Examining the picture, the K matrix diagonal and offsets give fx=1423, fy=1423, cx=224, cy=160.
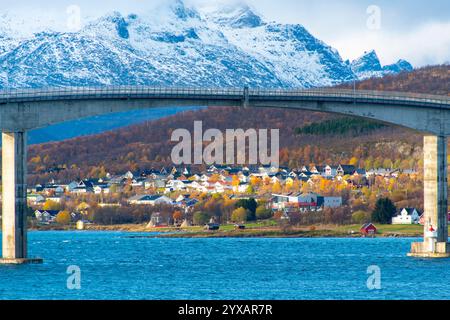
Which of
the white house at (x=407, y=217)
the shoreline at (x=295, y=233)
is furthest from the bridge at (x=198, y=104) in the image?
the white house at (x=407, y=217)

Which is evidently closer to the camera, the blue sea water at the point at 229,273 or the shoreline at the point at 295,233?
the blue sea water at the point at 229,273

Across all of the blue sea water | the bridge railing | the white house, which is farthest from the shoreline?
the bridge railing

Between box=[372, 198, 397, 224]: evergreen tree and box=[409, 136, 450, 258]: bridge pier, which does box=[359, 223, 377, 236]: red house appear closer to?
box=[372, 198, 397, 224]: evergreen tree

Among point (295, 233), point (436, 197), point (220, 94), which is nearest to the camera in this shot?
point (220, 94)

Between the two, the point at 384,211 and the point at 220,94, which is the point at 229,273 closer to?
the point at 220,94

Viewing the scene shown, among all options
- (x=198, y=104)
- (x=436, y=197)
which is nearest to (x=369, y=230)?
(x=436, y=197)

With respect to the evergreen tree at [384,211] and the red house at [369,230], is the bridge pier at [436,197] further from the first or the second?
the evergreen tree at [384,211]

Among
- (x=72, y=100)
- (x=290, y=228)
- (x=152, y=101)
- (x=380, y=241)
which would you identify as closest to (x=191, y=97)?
(x=152, y=101)

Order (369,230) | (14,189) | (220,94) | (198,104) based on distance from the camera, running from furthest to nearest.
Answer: (369,230), (198,104), (220,94), (14,189)
